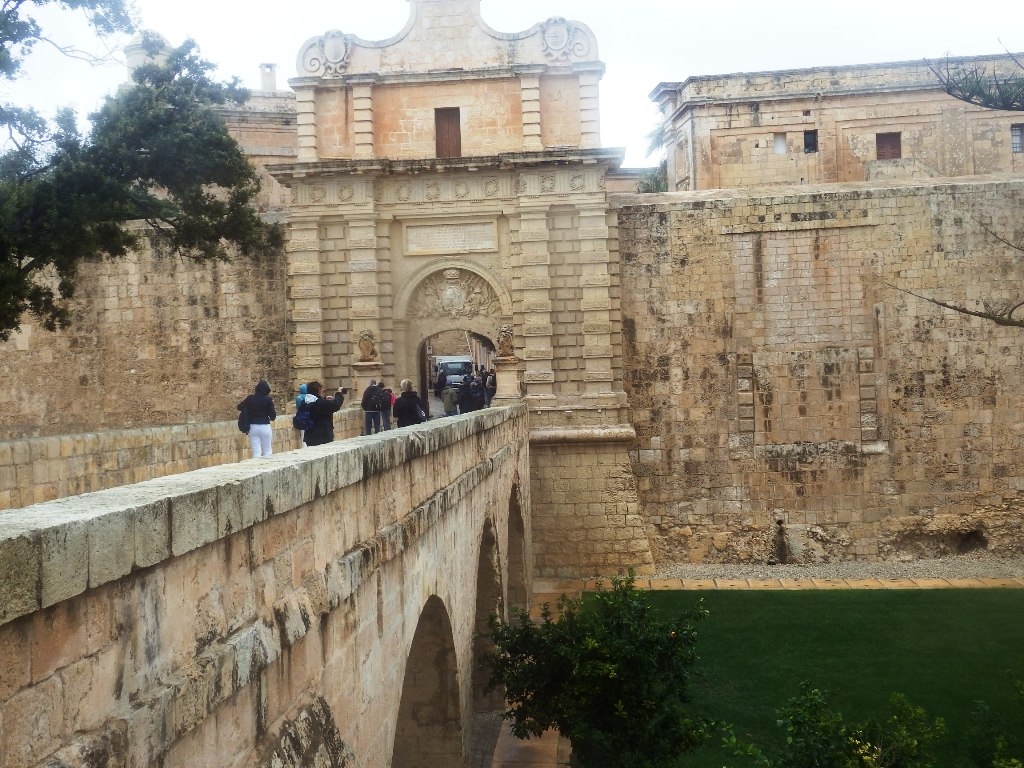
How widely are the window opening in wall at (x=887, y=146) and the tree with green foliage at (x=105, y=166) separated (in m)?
16.7

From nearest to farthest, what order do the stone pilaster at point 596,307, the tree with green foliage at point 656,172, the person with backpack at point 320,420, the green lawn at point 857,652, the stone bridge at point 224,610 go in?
the stone bridge at point 224,610
the person with backpack at point 320,420
the green lawn at point 857,652
the stone pilaster at point 596,307
the tree with green foliage at point 656,172

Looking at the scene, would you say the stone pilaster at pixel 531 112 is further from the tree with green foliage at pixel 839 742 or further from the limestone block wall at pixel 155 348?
the tree with green foliage at pixel 839 742

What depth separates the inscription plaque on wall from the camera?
16766 millimetres

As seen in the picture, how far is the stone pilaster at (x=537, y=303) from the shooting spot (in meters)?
16.5

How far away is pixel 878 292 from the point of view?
1720 cm

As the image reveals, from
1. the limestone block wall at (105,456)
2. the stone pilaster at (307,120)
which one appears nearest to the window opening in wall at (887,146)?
the stone pilaster at (307,120)

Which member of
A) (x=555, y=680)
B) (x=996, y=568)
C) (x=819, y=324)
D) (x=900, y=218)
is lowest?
(x=996, y=568)

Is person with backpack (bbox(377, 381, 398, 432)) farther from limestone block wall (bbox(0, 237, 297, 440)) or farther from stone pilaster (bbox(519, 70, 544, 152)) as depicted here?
stone pilaster (bbox(519, 70, 544, 152))

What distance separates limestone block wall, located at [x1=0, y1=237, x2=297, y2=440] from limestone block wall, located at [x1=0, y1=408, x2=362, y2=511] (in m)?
5.97

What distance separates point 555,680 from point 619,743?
840 millimetres

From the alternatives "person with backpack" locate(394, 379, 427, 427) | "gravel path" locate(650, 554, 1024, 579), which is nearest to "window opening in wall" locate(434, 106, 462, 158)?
"person with backpack" locate(394, 379, 427, 427)

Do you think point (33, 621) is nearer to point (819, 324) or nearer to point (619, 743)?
point (619, 743)

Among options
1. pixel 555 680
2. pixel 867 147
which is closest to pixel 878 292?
pixel 867 147

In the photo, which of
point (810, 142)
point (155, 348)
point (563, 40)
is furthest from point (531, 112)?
point (810, 142)
